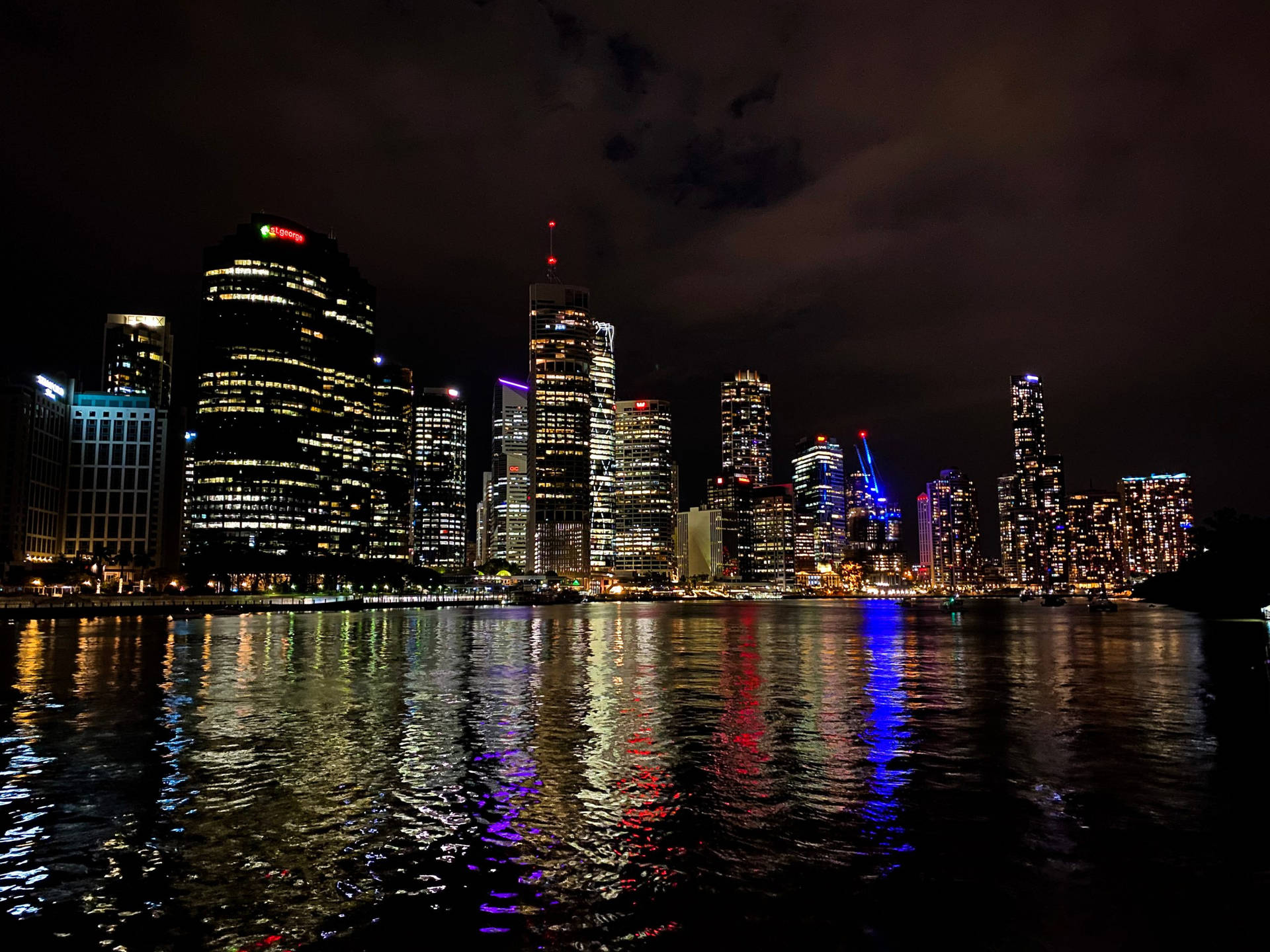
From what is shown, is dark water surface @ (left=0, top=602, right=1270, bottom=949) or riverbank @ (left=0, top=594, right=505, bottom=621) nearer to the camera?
dark water surface @ (left=0, top=602, right=1270, bottom=949)

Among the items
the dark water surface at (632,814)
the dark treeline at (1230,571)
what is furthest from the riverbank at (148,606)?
the dark treeline at (1230,571)

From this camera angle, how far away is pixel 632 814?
57.7 ft

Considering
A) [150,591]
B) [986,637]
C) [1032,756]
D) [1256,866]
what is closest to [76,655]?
[1032,756]

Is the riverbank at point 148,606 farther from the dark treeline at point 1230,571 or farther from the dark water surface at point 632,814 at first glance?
the dark treeline at point 1230,571

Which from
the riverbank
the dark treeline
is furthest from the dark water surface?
the dark treeline

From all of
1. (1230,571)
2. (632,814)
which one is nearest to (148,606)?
(632,814)

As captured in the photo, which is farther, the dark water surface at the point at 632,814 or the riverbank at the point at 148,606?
the riverbank at the point at 148,606

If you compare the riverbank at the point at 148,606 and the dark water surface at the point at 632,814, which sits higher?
the dark water surface at the point at 632,814

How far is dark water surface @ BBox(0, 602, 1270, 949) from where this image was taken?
39.9ft

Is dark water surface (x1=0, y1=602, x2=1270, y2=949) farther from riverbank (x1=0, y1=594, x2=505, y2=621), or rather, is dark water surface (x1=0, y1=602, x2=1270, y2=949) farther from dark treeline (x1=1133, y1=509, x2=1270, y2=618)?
dark treeline (x1=1133, y1=509, x2=1270, y2=618)

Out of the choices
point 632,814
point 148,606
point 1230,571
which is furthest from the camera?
point 148,606

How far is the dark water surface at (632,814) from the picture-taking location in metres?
12.2

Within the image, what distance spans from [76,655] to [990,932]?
6476 centimetres

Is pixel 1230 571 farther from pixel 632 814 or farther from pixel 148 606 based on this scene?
pixel 148 606
